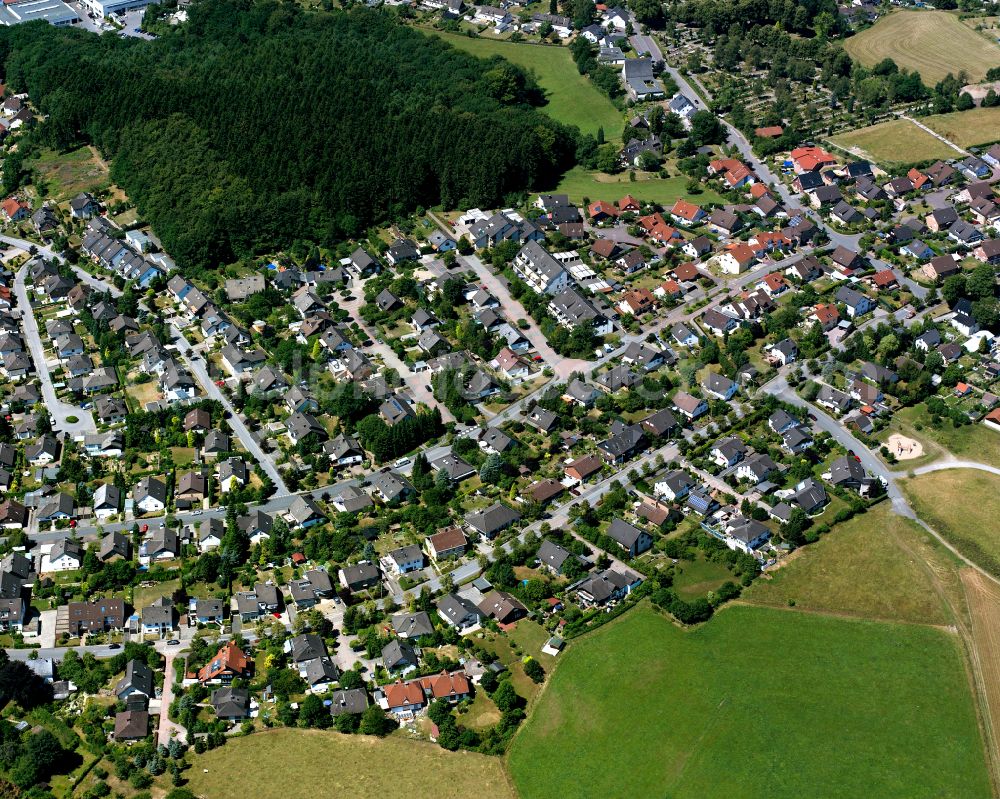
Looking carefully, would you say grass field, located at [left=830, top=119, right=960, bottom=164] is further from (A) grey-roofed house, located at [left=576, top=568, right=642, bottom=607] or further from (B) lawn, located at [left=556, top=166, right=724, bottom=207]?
(A) grey-roofed house, located at [left=576, top=568, right=642, bottom=607]

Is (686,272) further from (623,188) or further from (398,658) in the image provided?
(398,658)

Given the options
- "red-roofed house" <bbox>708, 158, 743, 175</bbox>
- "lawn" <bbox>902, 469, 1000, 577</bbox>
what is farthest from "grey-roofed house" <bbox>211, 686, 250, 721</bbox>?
"red-roofed house" <bbox>708, 158, 743, 175</bbox>

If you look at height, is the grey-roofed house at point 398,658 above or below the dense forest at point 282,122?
below

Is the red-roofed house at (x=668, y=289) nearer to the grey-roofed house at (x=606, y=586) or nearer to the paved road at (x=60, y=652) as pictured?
the grey-roofed house at (x=606, y=586)

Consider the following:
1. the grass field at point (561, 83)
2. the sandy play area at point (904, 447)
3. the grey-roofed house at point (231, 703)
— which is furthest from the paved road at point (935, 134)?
the grey-roofed house at point (231, 703)

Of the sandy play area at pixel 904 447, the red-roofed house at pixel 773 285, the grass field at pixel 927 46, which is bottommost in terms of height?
the sandy play area at pixel 904 447

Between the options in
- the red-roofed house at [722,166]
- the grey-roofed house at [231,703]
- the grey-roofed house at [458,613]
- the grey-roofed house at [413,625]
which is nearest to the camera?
the grey-roofed house at [231,703]
